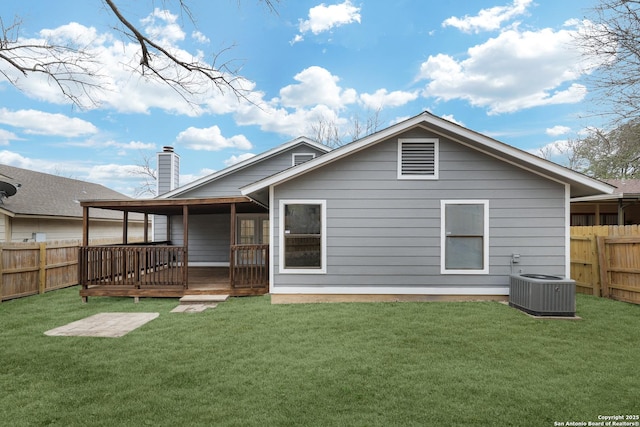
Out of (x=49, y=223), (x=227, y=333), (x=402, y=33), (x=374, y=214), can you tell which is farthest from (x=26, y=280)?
(x=402, y=33)

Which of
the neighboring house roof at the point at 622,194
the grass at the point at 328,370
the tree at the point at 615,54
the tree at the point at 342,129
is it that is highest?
the tree at the point at 342,129

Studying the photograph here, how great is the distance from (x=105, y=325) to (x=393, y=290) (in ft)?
17.6

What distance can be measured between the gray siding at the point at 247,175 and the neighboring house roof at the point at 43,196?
5537mm

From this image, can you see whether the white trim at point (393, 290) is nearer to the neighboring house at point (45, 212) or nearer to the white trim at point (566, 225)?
the white trim at point (566, 225)

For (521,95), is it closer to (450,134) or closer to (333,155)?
(450,134)

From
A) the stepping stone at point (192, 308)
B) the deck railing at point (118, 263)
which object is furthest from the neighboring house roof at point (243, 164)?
the stepping stone at point (192, 308)

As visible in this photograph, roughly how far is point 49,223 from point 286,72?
1343 centimetres

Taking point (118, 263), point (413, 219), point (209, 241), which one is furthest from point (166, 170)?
point (413, 219)

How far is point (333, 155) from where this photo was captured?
22.2ft

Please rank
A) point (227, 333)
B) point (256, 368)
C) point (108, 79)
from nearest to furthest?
point (256, 368) < point (227, 333) < point (108, 79)

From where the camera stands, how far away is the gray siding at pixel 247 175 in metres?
11.7

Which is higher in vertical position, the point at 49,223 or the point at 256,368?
the point at 49,223

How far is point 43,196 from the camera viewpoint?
1348 cm

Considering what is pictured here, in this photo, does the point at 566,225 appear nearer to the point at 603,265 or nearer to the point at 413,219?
the point at 603,265
